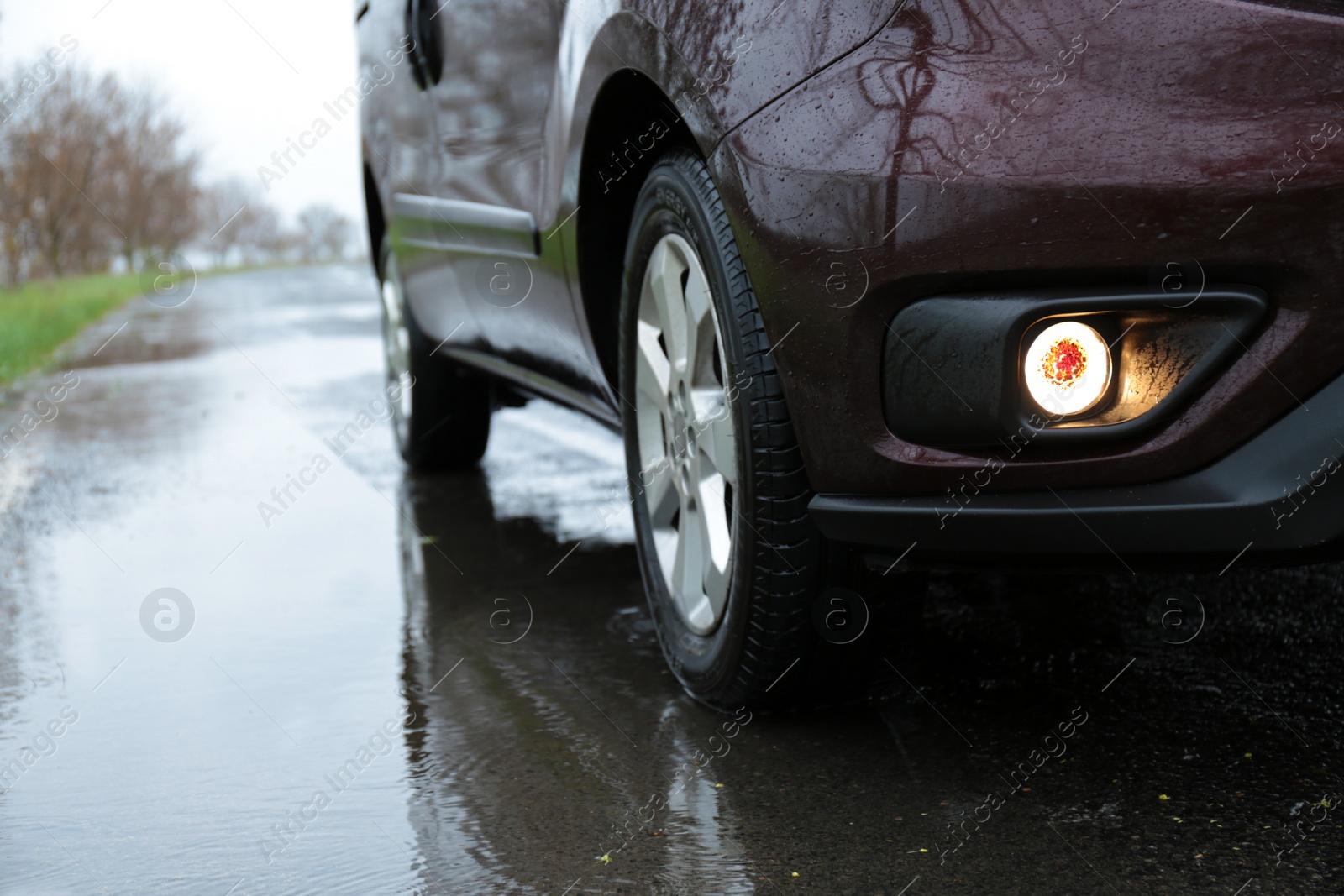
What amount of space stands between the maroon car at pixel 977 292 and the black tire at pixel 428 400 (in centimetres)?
236

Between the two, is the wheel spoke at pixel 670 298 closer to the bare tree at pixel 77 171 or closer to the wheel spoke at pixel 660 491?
the wheel spoke at pixel 660 491

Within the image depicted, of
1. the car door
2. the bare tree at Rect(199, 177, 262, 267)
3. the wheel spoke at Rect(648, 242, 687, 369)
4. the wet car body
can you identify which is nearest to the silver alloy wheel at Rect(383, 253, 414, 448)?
the car door

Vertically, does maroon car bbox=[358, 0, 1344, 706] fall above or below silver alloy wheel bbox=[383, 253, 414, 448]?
below

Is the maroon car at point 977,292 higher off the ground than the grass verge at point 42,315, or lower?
lower

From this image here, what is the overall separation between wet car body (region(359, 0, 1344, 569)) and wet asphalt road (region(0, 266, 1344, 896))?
0.41 m

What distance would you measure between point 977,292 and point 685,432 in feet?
2.54

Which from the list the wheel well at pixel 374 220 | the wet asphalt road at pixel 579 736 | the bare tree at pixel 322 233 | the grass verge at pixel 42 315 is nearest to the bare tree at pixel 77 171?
the grass verge at pixel 42 315

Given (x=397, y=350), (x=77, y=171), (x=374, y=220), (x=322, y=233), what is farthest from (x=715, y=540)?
(x=322, y=233)

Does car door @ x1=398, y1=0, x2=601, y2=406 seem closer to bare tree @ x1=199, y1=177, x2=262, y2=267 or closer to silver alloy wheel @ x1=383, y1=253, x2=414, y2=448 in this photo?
silver alloy wheel @ x1=383, y1=253, x2=414, y2=448

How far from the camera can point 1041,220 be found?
177 cm

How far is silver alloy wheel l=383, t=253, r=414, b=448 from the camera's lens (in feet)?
15.6

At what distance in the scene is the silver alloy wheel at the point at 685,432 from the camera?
235 cm

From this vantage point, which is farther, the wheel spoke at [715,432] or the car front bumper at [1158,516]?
the wheel spoke at [715,432]

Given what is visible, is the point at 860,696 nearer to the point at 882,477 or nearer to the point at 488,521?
the point at 882,477
